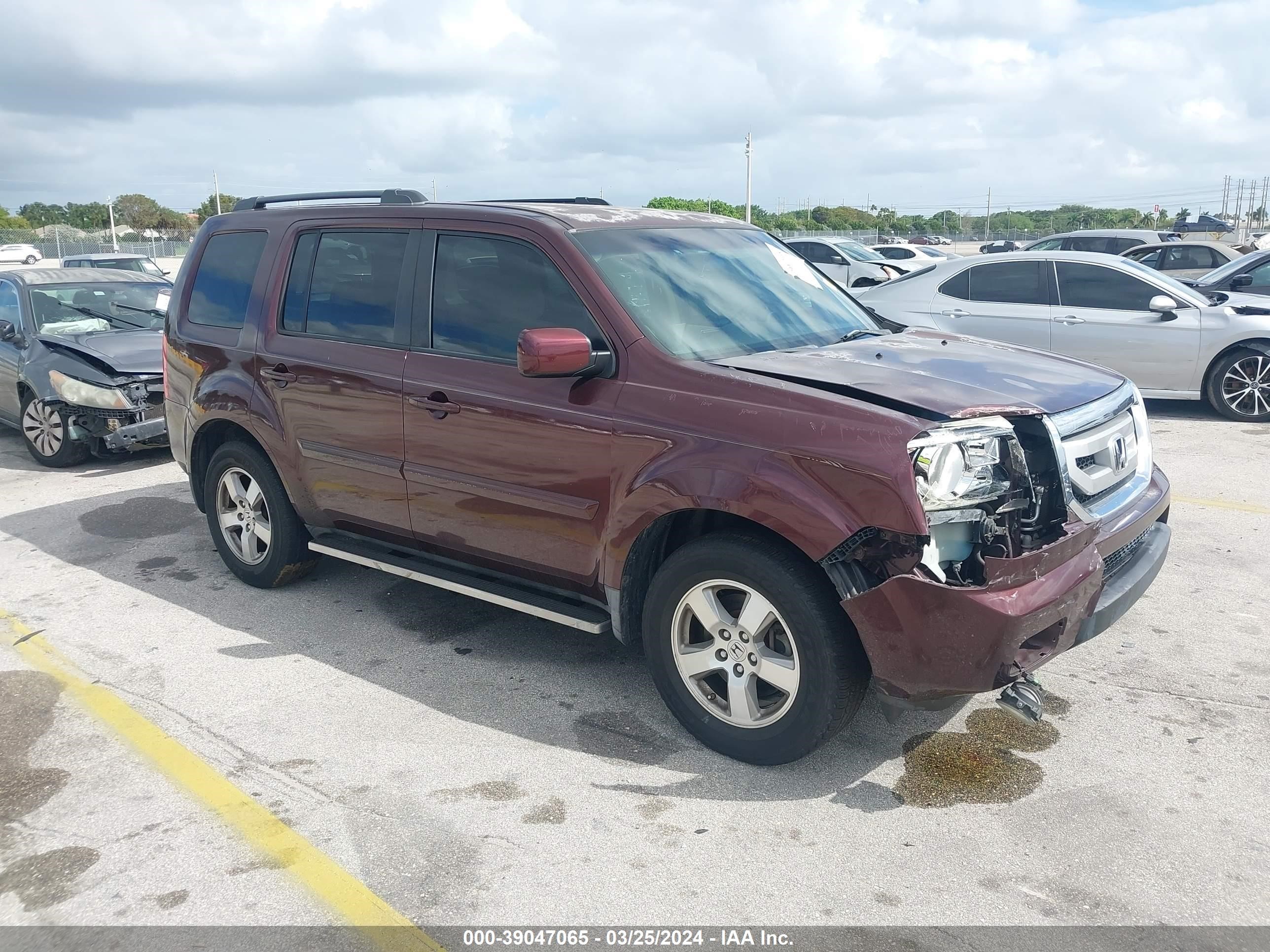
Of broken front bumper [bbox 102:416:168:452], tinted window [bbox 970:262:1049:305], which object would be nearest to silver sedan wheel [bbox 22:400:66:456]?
broken front bumper [bbox 102:416:168:452]

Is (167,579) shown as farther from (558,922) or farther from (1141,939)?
(1141,939)

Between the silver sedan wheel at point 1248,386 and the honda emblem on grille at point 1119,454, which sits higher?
the honda emblem on grille at point 1119,454

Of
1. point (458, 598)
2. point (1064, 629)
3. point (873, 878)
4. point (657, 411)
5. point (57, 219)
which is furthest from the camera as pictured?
point (57, 219)

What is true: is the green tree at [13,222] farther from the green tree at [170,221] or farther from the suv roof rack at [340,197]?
the suv roof rack at [340,197]

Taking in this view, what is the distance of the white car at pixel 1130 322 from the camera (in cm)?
959

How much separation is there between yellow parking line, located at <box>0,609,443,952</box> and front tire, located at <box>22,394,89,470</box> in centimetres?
458

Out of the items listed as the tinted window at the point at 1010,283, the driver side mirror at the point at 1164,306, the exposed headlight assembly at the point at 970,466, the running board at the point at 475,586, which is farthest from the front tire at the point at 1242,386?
the running board at the point at 475,586

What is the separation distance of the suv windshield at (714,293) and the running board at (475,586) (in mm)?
1093

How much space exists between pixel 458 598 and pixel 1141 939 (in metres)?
3.64

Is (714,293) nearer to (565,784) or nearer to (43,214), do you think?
(565,784)

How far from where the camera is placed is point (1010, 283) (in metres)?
10.2

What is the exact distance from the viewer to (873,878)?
10.2 ft

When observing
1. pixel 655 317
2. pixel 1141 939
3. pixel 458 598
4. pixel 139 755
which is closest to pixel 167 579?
pixel 458 598

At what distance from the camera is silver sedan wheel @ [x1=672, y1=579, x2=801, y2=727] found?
358 cm
